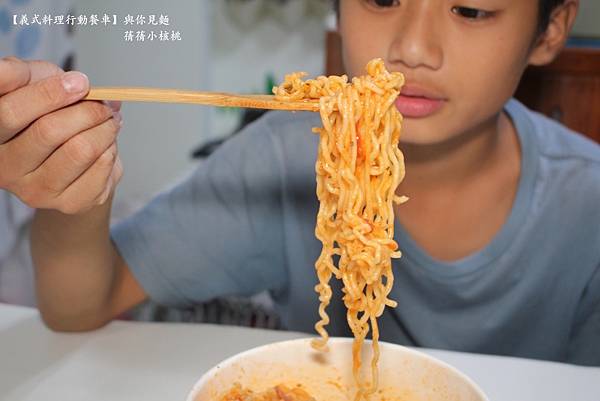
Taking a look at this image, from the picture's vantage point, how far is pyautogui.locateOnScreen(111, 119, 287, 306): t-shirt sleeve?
1570 millimetres

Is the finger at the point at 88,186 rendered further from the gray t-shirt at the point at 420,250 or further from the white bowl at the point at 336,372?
the gray t-shirt at the point at 420,250

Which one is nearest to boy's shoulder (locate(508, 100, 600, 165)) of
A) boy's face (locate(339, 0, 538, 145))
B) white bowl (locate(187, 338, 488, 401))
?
boy's face (locate(339, 0, 538, 145))

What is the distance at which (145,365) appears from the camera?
1.21m

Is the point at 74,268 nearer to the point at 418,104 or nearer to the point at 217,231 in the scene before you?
the point at 217,231

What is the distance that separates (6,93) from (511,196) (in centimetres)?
116

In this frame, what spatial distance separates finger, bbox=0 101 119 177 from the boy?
29cm

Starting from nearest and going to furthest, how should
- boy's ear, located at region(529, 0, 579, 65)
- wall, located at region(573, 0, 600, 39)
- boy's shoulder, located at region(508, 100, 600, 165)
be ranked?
boy's ear, located at region(529, 0, 579, 65)
boy's shoulder, located at region(508, 100, 600, 165)
wall, located at region(573, 0, 600, 39)

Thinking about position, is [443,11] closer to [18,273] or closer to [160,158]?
[18,273]

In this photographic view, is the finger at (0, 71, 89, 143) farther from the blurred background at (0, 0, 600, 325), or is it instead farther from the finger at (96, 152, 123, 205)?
the blurred background at (0, 0, 600, 325)

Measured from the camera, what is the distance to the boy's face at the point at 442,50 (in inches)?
50.6

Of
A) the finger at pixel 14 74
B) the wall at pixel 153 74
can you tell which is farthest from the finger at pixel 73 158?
the wall at pixel 153 74

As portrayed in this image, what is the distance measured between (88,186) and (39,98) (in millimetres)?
161

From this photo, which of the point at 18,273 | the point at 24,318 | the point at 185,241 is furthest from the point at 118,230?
the point at 18,273

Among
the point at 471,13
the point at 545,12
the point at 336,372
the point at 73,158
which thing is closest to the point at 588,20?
the point at 545,12
